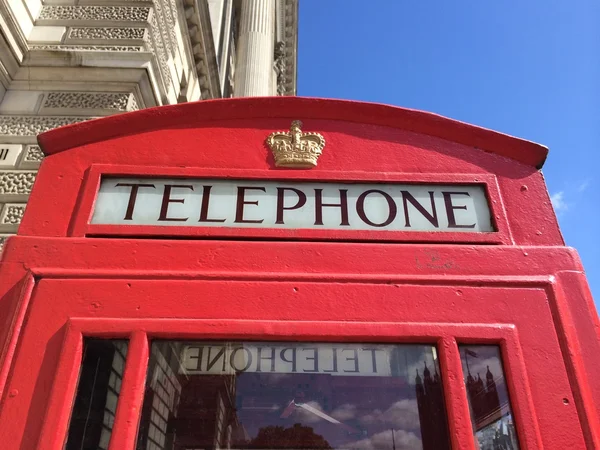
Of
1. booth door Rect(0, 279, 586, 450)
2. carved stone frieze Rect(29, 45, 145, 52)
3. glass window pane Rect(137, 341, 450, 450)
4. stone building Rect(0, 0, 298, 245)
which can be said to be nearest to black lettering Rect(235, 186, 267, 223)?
booth door Rect(0, 279, 586, 450)

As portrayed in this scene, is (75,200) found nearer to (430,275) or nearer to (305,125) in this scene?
(305,125)

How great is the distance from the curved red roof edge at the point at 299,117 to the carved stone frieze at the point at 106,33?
11.6 feet

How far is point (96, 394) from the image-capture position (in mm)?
1441

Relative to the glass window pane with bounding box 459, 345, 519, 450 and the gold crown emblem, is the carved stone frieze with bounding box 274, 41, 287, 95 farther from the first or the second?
the glass window pane with bounding box 459, 345, 519, 450

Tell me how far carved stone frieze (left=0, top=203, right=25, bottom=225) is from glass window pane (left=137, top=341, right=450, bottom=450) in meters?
3.01

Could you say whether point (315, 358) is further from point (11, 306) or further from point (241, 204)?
point (11, 306)

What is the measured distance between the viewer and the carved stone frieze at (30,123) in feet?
14.5

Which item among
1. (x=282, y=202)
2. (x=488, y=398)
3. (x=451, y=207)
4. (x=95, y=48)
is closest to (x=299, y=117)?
(x=282, y=202)

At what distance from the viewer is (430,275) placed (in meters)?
1.60

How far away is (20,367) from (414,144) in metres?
1.49

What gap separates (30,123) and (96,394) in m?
3.77

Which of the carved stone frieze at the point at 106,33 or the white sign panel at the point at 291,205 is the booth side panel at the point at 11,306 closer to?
the white sign panel at the point at 291,205

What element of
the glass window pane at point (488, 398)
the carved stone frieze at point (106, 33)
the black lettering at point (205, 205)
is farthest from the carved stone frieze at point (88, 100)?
the glass window pane at point (488, 398)

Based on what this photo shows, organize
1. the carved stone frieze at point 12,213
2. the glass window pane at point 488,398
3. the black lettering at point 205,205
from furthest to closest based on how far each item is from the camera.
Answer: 1. the carved stone frieze at point 12,213
2. the black lettering at point 205,205
3. the glass window pane at point 488,398
